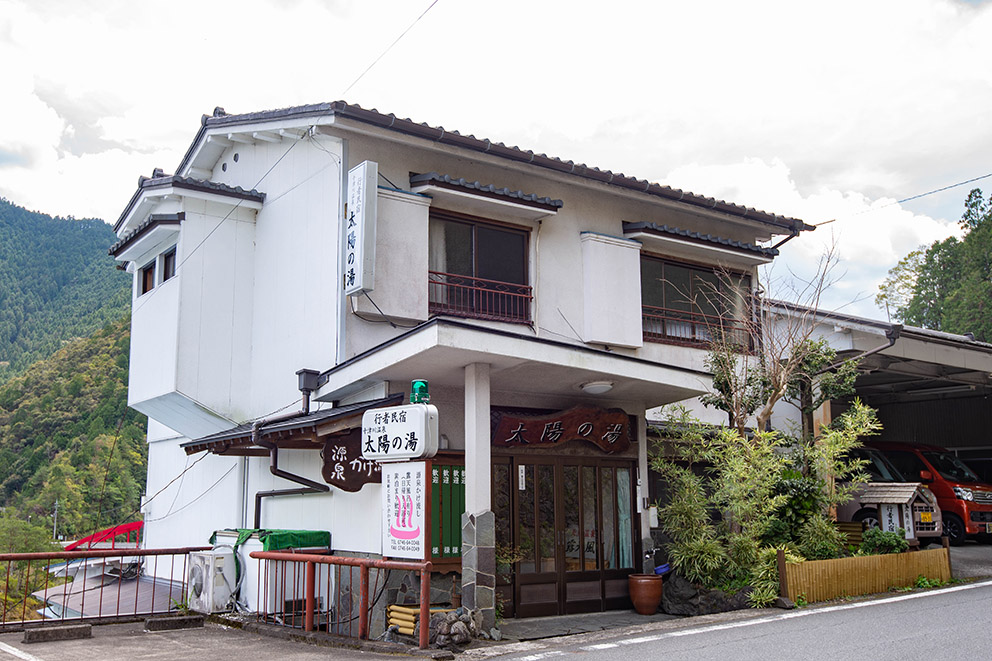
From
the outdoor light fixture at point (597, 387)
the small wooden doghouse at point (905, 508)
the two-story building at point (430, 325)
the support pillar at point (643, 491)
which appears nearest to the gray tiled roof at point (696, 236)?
the two-story building at point (430, 325)

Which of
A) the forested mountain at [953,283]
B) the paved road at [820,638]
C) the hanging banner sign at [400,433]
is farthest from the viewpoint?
the forested mountain at [953,283]

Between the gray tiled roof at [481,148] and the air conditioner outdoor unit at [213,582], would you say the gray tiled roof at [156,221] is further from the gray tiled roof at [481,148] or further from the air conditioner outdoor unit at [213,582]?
the air conditioner outdoor unit at [213,582]

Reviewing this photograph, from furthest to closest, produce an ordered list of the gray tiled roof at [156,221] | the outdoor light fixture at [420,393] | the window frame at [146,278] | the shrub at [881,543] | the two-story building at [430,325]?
1. the window frame at [146,278]
2. the gray tiled roof at [156,221]
3. the shrub at [881,543]
4. the two-story building at [430,325]
5. the outdoor light fixture at [420,393]

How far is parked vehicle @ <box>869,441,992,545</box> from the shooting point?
56.2ft

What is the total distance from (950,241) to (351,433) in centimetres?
4124

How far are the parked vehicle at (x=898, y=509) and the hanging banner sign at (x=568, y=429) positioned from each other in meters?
4.64

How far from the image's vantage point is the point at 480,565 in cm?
962

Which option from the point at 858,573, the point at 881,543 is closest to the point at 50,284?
the point at 881,543

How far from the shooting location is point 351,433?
35.4ft

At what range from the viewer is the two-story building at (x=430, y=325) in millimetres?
10805

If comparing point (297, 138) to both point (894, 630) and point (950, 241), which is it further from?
point (950, 241)

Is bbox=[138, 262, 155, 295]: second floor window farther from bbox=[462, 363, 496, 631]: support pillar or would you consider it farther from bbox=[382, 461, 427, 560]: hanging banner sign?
bbox=[462, 363, 496, 631]: support pillar

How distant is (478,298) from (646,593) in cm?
513

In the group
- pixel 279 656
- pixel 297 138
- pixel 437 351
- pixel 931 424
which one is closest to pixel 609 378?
pixel 437 351
